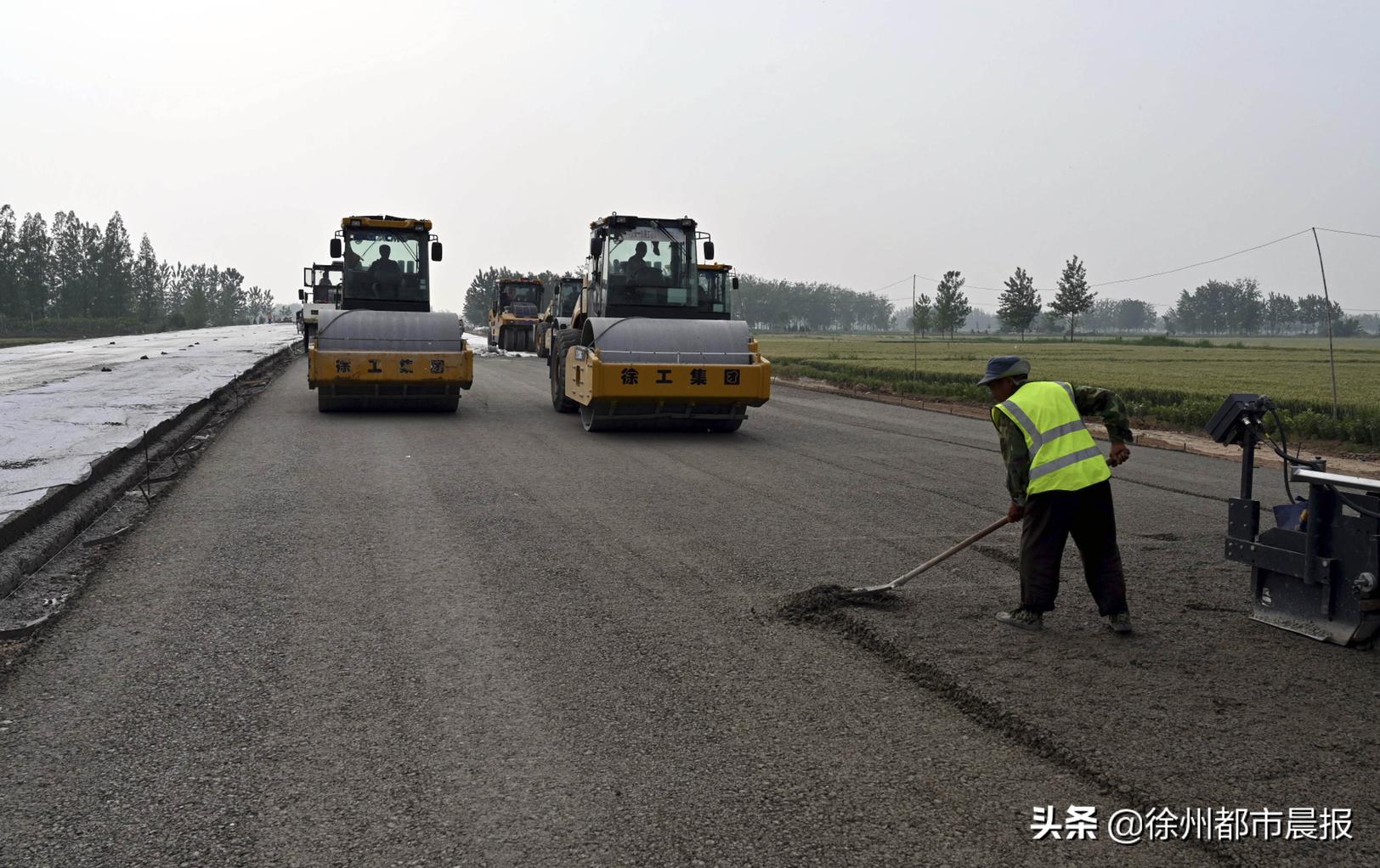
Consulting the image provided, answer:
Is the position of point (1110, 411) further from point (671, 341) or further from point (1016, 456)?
point (671, 341)

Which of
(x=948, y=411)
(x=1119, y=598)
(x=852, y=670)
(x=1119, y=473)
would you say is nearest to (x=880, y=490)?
(x=1119, y=473)

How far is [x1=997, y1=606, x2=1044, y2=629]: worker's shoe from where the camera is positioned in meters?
5.48

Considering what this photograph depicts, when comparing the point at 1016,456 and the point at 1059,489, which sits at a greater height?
the point at 1016,456

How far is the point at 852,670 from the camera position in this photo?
15.9 ft

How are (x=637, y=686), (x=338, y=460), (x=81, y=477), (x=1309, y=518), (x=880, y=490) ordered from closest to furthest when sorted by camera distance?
(x=637, y=686) → (x=1309, y=518) → (x=81, y=477) → (x=880, y=490) → (x=338, y=460)

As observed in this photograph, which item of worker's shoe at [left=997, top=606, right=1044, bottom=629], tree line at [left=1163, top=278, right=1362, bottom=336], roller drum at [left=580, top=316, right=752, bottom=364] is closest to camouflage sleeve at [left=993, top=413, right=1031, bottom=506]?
worker's shoe at [left=997, top=606, right=1044, bottom=629]

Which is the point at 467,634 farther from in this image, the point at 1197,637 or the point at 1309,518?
the point at 1309,518

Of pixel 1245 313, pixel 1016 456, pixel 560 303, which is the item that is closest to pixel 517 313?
pixel 560 303

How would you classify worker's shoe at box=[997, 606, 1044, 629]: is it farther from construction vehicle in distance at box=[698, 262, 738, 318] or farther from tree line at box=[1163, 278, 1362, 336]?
tree line at box=[1163, 278, 1362, 336]

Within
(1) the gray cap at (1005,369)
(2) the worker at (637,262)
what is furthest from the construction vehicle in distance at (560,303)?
(1) the gray cap at (1005,369)

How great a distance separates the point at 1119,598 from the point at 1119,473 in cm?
671

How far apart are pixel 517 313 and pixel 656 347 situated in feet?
96.7

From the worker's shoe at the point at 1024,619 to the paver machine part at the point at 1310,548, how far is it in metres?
1.19

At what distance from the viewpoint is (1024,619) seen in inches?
216
